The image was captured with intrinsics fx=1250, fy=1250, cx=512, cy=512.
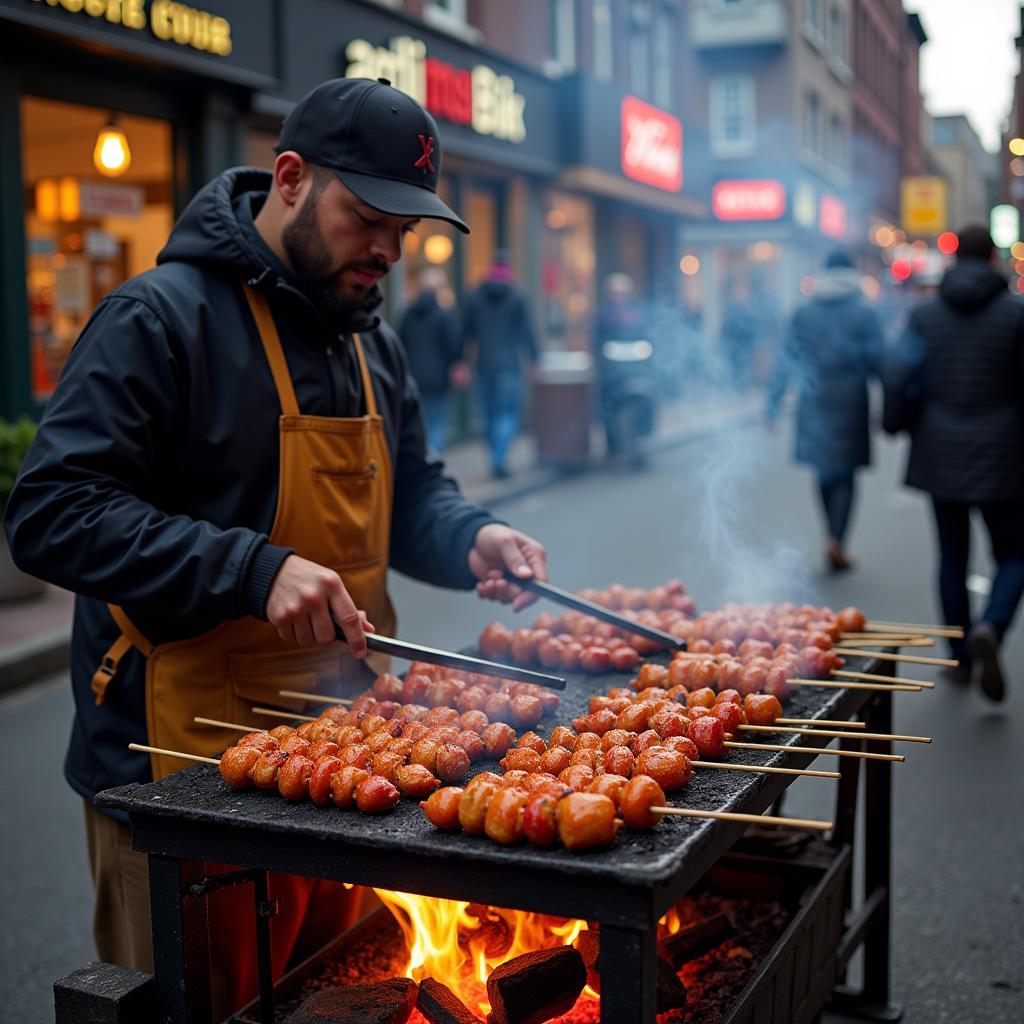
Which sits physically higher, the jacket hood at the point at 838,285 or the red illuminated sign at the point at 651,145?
the red illuminated sign at the point at 651,145

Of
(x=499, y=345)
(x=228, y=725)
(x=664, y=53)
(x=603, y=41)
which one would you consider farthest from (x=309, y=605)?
(x=664, y=53)

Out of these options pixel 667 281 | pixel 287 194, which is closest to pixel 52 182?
pixel 287 194

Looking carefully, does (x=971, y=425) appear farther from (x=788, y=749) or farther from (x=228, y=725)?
(x=228, y=725)

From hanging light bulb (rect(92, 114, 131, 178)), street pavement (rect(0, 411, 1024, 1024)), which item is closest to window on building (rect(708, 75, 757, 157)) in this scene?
street pavement (rect(0, 411, 1024, 1024))

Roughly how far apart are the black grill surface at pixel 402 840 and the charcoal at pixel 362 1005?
482 millimetres

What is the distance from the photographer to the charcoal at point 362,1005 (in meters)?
2.44

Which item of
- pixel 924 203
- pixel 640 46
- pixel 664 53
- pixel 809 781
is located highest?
pixel 924 203

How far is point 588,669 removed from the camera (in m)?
3.23

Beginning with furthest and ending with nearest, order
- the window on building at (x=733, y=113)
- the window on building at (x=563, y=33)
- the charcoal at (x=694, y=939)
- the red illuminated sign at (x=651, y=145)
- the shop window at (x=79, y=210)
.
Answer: the window on building at (x=733, y=113) < the red illuminated sign at (x=651, y=145) < the window on building at (x=563, y=33) < the shop window at (x=79, y=210) < the charcoal at (x=694, y=939)

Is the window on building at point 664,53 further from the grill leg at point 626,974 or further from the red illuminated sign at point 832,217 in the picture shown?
the grill leg at point 626,974

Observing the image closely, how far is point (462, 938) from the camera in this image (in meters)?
2.79

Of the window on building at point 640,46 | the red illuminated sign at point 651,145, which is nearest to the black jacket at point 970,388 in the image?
the red illuminated sign at point 651,145

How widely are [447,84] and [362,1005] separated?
15.1 meters

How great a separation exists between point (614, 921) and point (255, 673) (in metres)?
1.17
